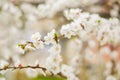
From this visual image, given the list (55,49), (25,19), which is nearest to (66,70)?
(55,49)

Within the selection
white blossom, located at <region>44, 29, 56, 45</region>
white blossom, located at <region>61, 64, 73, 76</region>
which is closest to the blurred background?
white blossom, located at <region>61, 64, 73, 76</region>

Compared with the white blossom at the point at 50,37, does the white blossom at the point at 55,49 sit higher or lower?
lower

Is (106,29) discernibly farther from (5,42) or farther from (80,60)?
(5,42)

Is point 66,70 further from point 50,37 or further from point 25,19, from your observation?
point 25,19

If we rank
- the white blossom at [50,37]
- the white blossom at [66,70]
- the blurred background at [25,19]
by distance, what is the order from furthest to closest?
the blurred background at [25,19], the white blossom at [66,70], the white blossom at [50,37]

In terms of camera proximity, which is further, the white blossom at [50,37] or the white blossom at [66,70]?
the white blossom at [66,70]

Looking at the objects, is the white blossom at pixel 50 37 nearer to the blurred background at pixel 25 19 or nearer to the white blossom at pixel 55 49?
the white blossom at pixel 55 49

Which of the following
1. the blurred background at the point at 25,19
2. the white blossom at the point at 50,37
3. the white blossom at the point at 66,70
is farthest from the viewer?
the blurred background at the point at 25,19

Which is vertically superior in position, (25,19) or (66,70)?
(25,19)

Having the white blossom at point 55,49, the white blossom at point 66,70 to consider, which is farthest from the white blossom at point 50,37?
the white blossom at point 66,70

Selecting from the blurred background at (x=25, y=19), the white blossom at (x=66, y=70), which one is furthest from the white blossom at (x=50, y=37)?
the blurred background at (x=25, y=19)

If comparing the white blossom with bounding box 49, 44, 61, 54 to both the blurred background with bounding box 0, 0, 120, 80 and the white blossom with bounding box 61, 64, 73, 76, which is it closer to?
the white blossom with bounding box 61, 64, 73, 76

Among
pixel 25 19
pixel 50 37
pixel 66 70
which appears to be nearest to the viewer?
pixel 50 37

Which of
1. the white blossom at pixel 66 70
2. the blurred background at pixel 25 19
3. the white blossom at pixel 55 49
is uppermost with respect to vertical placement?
the blurred background at pixel 25 19
